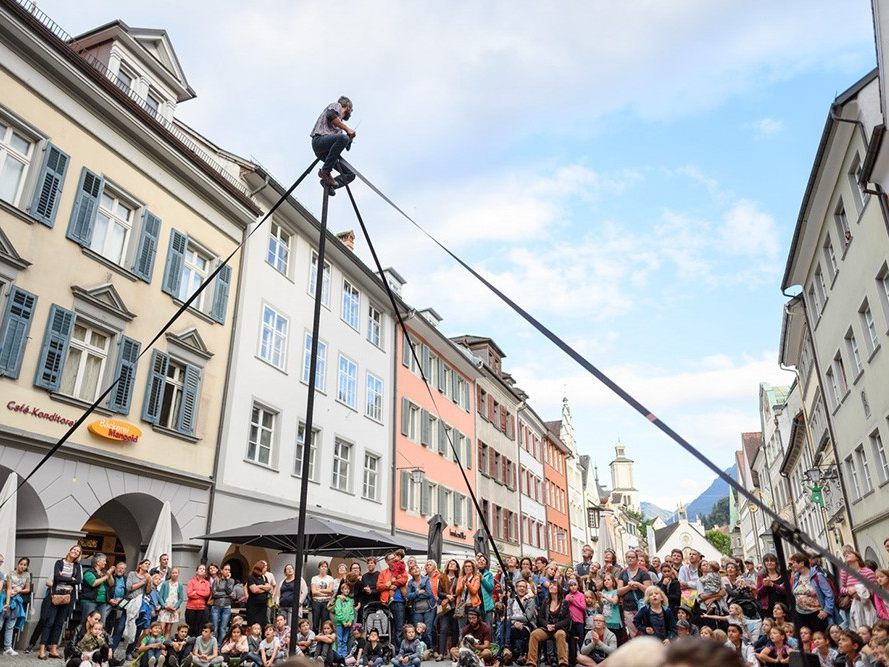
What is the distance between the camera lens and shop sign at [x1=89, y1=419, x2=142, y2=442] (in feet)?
50.9

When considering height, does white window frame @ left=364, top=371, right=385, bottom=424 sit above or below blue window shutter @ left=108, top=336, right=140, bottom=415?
above

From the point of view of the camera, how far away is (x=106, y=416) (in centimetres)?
1593

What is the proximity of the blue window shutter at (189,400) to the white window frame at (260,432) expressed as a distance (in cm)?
237

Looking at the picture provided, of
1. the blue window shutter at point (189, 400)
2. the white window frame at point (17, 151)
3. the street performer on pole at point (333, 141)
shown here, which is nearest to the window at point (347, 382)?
the blue window shutter at point (189, 400)

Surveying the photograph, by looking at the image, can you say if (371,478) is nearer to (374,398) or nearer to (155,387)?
(374,398)

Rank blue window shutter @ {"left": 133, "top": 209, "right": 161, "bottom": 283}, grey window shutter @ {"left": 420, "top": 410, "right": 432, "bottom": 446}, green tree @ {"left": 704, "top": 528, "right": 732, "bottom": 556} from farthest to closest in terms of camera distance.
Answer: green tree @ {"left": 704, "top": 528, "right": 732, "bottom": 556}, grey window shutter @ {"left": 420, "top": 410, "right": 432, "bottom": 446}, blue window shutter @ {"left": 133, "top": 209, "right": 161, "bottom": 283}

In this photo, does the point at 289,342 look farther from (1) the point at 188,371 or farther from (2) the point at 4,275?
(2) the point at 4,275

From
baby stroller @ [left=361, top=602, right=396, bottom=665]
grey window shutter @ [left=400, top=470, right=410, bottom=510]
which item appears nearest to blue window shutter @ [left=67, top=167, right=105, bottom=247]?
baby stroller @ [left=361, top=602, right=396, bottom=665]

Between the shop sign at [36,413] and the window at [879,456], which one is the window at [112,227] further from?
the window at [879,456]

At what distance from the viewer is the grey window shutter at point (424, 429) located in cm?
3267

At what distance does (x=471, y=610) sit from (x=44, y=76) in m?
14.7

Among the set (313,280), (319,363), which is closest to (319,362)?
(319,363)

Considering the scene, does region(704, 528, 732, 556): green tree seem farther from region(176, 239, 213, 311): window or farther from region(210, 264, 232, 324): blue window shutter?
region(176, 239, 213, 311): window

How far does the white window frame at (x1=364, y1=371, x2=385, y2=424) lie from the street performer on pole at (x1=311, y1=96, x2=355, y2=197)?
21.1m
